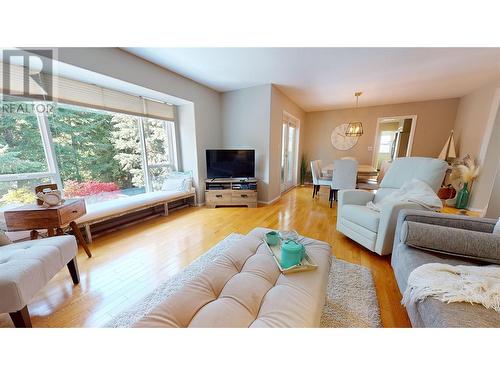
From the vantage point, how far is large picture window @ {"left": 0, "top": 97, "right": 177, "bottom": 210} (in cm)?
184

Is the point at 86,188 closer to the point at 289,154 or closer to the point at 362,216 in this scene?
the point at 362,216

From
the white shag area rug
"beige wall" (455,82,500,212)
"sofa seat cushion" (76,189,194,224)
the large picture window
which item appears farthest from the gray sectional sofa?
the large picture window

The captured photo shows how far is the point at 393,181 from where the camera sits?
215 centimetres

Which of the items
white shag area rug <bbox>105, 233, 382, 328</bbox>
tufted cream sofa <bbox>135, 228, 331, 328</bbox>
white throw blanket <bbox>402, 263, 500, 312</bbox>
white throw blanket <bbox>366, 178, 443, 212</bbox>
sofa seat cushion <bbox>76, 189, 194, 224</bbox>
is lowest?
white shag area rug <bbox>105, 233, 382, 328</bbox>

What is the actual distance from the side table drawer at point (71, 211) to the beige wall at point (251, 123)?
2696 mm

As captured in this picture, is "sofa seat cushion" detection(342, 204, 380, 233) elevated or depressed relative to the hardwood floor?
elevated

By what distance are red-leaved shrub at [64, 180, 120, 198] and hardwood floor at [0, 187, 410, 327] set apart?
2.34 ft

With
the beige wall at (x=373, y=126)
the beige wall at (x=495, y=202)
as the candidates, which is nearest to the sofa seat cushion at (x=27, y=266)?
the beige wall at (x=495, y=202)

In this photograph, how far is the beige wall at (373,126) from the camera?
414 cm

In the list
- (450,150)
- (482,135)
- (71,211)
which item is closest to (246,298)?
(71,211)

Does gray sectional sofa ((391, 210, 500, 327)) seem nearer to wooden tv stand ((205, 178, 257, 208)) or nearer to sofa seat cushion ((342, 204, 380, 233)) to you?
sofa seat cushion ((342, 204, 380, 233))

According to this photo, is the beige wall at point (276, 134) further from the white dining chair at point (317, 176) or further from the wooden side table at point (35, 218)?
the wooden side table at point (35, 218)
